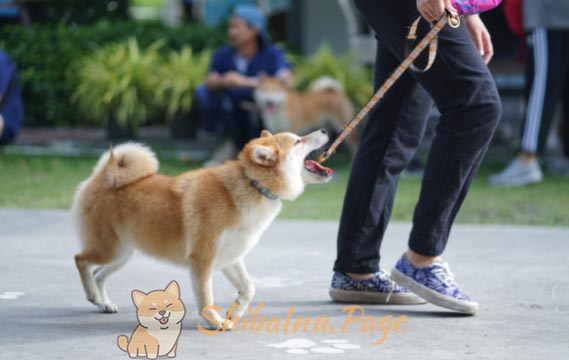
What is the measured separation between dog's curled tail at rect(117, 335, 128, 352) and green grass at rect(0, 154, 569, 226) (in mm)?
3173

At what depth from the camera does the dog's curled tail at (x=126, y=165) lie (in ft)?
11.6

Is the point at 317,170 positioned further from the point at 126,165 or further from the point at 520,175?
the point at 520,175

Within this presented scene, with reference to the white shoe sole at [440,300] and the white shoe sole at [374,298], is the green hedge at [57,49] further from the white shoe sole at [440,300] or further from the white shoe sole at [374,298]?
the white shoe sole at [440,300]

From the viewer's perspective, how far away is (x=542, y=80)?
24.1ft

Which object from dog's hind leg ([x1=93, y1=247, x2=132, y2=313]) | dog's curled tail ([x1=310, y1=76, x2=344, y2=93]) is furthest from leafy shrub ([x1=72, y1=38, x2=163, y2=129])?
dog's hind leg ([x1=93, y1=247, x2=132, y2=313])

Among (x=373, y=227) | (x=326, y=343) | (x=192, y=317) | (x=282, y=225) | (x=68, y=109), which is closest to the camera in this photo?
(x=326, y=343)

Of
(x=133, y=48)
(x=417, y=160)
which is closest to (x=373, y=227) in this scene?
(x=417, y=160)

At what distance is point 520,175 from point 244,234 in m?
4.66

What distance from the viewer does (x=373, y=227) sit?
3707mm

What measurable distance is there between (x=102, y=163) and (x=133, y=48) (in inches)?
278

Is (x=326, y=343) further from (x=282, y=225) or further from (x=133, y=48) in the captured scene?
(x=133, y=48)

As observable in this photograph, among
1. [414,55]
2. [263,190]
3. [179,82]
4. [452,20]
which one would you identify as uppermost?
[452,20]

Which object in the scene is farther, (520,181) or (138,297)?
(520,181)

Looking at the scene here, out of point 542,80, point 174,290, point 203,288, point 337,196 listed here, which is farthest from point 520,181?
point 174,290
